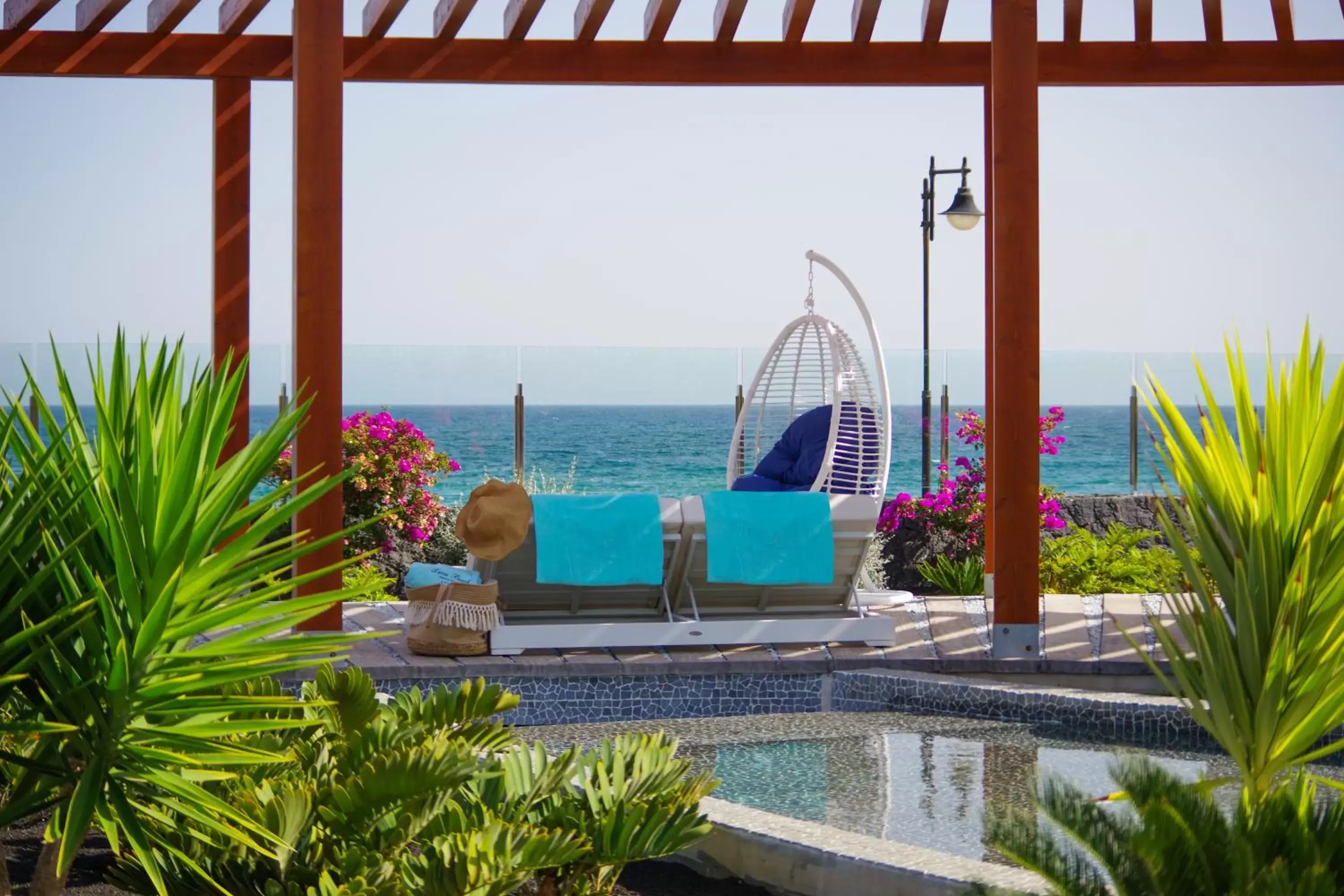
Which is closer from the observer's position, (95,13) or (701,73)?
(95,13)

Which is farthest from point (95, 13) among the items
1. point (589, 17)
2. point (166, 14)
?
point (589, 17)

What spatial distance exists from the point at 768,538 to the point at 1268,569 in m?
3.35

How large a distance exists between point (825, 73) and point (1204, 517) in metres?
4.77

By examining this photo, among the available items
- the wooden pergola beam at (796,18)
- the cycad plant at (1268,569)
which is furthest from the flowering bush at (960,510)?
the cycad plant at (1268,569)

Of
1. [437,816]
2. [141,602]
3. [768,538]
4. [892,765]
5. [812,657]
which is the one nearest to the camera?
[141,602]

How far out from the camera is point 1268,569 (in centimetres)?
248

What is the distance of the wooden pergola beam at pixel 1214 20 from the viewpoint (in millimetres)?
6672

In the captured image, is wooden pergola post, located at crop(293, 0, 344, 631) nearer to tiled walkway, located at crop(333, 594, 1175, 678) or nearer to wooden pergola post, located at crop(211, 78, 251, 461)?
tiled walkway, located at crop(333, 594, 1175, 678)

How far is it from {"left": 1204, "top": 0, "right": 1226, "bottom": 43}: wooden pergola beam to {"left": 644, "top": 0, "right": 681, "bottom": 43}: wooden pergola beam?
92.7 inches

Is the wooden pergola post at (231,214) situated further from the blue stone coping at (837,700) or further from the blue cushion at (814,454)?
the blue cushion at (814,454)

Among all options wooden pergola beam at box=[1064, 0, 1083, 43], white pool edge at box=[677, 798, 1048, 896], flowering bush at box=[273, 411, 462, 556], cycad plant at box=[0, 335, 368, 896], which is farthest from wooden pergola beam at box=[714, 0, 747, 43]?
cycad plant at box=[0, 335, 368, 896]

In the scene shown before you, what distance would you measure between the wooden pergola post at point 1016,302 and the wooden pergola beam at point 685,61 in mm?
1428

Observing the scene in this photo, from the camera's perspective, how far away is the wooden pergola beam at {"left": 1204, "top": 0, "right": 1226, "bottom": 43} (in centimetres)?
667

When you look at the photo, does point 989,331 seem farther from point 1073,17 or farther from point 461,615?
point 461,615
